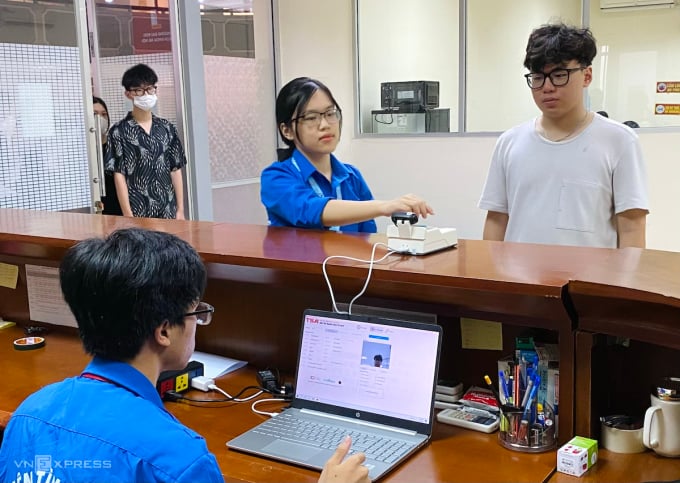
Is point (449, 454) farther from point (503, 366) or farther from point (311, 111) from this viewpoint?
point (311, 111)

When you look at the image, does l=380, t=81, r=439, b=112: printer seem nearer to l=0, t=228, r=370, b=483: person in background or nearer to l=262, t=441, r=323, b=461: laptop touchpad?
l=262, t=441, r=323, b=461: laptop touchpad

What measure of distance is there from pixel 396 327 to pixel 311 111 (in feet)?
2.63

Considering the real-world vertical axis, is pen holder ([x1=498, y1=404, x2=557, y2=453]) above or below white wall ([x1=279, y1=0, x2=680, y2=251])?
below

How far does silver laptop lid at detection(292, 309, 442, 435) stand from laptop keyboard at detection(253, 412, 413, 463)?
0.05 metres

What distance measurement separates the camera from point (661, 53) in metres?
4.83

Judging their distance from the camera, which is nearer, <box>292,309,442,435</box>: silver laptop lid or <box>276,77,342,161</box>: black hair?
<box>292,309,442,435</box>: silver laptop lid

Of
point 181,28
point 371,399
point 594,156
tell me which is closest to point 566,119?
point 594,156

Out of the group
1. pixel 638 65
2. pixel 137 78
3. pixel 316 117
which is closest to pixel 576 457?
pixel 316 117


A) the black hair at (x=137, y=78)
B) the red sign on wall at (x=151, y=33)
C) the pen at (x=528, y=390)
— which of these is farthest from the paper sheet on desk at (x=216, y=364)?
the red sign on wall at (x=151, y=33)

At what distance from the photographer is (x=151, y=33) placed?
4.70 m

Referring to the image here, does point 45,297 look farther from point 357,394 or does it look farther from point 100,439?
point 100,439

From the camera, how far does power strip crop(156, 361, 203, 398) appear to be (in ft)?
5.47

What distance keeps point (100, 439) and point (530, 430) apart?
79 centimetres

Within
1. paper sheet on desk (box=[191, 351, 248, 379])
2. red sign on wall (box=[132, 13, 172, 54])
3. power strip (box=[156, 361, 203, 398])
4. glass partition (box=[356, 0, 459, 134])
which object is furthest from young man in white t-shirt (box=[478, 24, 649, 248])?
glass partition (box=[356, 0, 459, 134])
